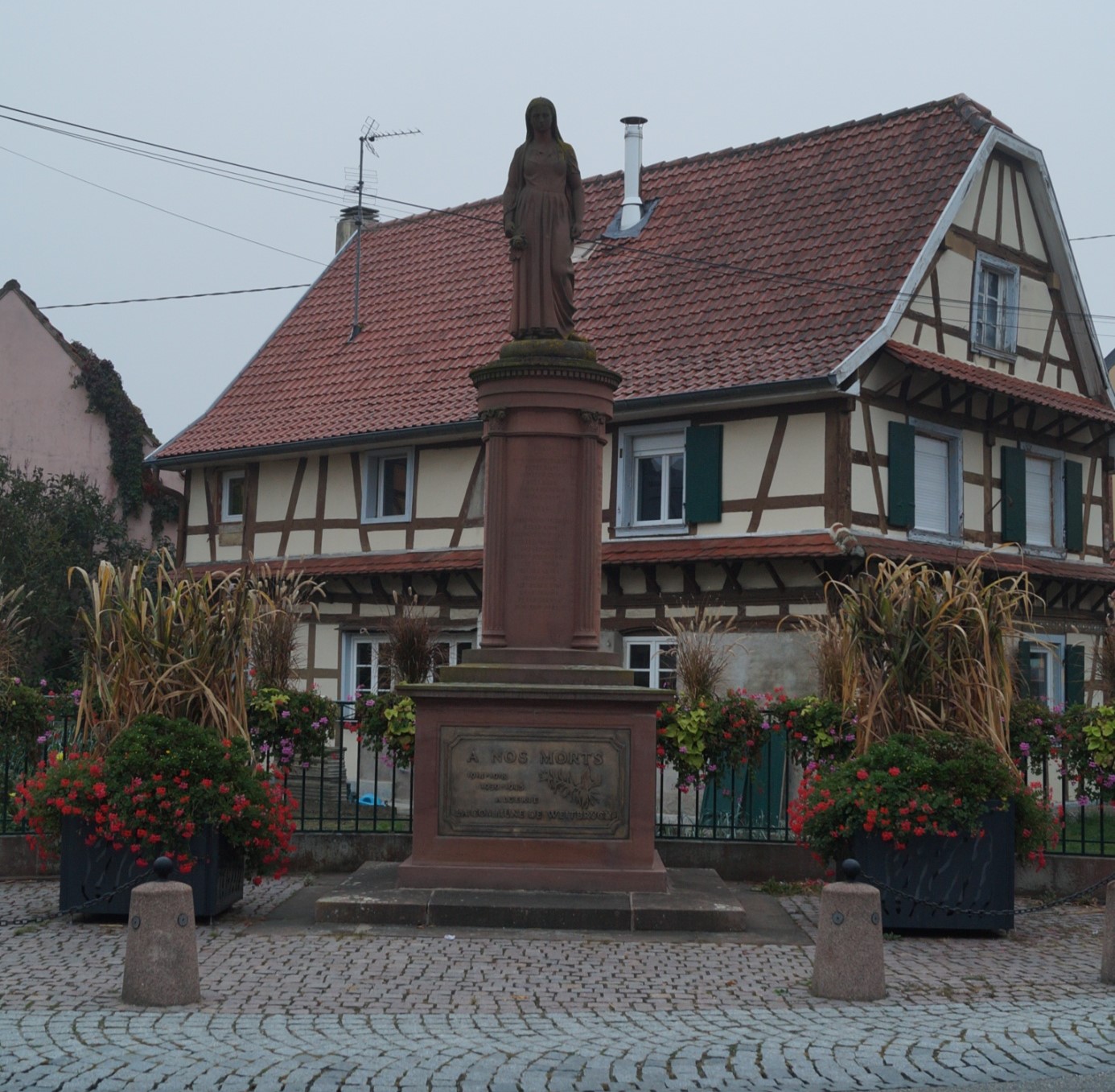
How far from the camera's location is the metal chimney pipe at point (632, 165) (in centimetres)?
2450

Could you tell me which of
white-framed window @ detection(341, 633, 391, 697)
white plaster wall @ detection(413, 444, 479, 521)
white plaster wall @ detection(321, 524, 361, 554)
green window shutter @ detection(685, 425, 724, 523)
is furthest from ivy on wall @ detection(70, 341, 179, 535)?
green window shutter @ detection(685, 425, 724, 523)

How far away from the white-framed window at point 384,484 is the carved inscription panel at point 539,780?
42.9 feet

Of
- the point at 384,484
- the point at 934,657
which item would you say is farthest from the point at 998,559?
the point at 934,657

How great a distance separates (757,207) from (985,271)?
3361mm

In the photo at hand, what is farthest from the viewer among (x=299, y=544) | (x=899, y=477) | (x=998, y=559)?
(x=299, y=544)

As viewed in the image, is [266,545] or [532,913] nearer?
[532,913]

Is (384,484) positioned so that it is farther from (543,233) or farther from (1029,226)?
(543,233)

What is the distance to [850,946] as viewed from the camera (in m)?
7.95

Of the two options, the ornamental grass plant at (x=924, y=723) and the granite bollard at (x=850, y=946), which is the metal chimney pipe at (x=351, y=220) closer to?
the ornamental grass plant at (x=924, y=723)

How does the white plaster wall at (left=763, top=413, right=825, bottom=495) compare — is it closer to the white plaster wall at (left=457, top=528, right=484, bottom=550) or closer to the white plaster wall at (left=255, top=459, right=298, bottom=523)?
the white plaster wall at (left=457, top=528, right=484, bottom=550)

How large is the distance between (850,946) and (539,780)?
3.17 m

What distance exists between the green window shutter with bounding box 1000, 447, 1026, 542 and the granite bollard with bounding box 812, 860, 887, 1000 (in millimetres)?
14508

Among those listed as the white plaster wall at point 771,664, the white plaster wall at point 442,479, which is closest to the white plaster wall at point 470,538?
the white plaster wall at point 442,479

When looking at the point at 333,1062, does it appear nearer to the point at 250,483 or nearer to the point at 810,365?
the point at 810,365
